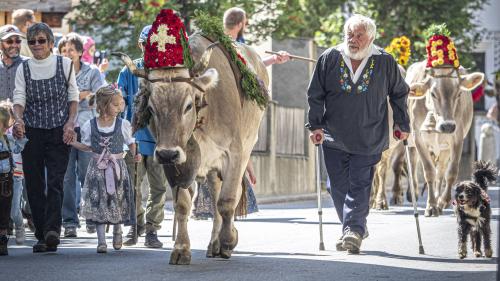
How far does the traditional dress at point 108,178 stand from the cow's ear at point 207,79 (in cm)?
190

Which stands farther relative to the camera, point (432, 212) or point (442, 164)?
point (442, 164)

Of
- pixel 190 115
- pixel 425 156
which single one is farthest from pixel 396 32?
pixel 190 115

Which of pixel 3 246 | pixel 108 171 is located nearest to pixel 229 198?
pixel 108 171

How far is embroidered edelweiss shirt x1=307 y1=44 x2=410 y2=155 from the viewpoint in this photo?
1379 cm

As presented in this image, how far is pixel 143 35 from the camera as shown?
46.1 ft

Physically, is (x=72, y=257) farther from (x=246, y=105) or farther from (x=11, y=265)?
(x=246, y=105)

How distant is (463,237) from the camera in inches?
511

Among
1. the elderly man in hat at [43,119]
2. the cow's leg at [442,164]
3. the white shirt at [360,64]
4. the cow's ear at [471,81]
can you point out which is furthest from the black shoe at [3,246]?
the cow's ear at [471,81]

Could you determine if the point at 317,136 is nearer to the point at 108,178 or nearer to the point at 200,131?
the point at 200,131

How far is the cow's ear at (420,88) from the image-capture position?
20.7m

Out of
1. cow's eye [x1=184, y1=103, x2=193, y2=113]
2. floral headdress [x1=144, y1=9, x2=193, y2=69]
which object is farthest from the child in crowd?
cow's eye [x1=184, y1=103, x2=193, y2=113]

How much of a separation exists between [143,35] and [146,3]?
32.9 ft

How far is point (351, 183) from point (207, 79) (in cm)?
214

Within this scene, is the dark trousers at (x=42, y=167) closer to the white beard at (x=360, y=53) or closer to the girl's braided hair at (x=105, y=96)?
the girl's braided hair at (x=105, y=96)
